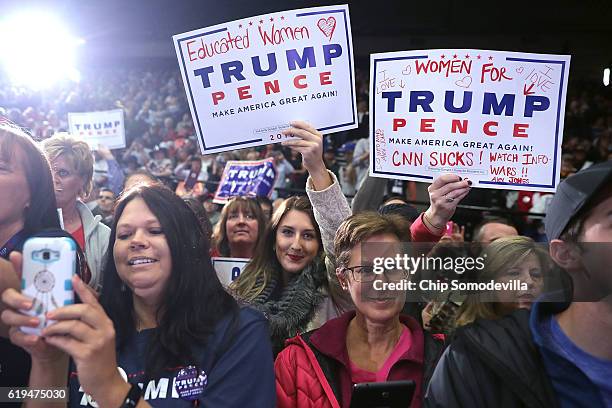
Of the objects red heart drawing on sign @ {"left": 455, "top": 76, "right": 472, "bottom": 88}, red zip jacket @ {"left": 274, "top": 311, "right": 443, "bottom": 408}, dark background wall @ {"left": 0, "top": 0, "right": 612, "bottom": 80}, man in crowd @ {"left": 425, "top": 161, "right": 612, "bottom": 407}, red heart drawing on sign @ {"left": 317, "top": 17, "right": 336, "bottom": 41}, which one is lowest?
red zip jacket @ {"left": 274, "top": 311, "right": 443, "bottom": 408}

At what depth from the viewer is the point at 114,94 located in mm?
18250

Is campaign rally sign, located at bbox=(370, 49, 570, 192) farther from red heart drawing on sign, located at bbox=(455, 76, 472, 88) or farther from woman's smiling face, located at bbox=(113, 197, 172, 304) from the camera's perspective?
woman's smiling face, located at bbox=(113, 197, 172, 304)

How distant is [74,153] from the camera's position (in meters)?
2.81

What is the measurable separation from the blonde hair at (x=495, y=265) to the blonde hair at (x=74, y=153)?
169 cm

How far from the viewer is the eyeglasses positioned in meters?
1.77

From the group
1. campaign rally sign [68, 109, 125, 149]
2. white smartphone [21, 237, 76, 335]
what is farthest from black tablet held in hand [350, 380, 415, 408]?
campaign rally sign [68, 109, 125, 149]

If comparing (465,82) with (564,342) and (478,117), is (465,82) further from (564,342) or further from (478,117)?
(564,342)

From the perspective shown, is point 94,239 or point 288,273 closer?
point 94,239

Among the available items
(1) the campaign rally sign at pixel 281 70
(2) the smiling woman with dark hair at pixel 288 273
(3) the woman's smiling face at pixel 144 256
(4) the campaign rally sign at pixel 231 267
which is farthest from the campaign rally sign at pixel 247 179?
(3) the woman's smiling face at pixel 144 256

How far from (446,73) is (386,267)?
3.43ft

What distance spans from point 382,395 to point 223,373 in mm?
379

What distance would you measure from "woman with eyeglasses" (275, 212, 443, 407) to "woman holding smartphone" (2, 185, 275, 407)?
13.1 inches

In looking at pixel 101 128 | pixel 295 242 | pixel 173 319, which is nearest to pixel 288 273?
pixel 295 242

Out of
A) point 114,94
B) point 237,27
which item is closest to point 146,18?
point 114,94
